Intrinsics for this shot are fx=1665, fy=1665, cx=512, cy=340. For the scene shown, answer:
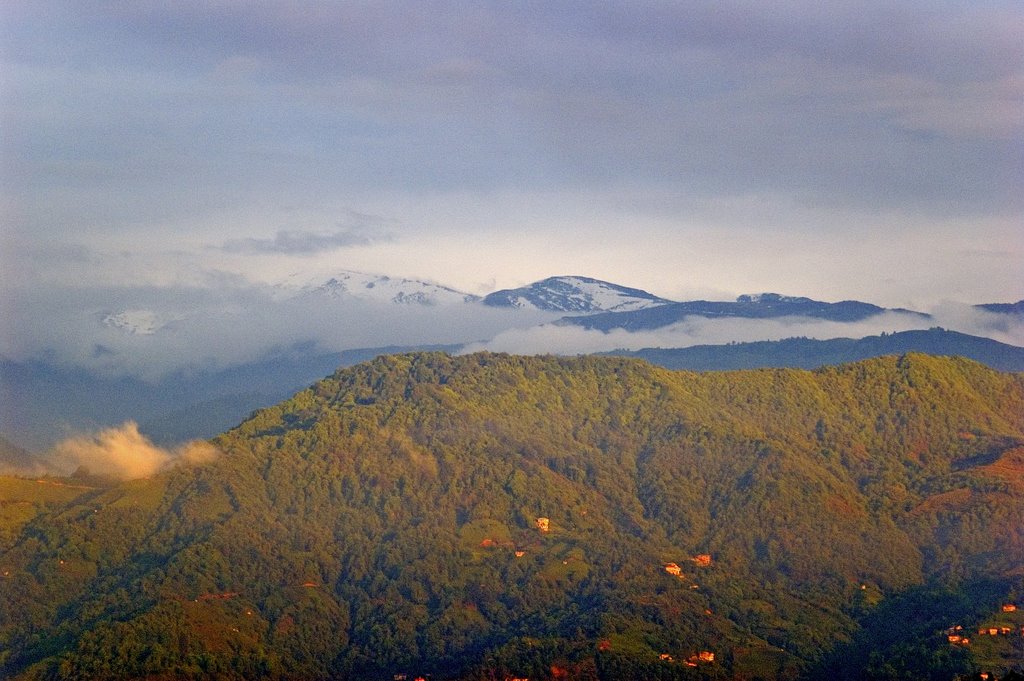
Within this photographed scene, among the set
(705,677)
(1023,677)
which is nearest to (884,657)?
(705,677)

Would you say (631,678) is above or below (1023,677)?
below

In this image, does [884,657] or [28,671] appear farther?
[884,657]

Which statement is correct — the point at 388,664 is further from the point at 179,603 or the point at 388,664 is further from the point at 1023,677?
Answer: the point at 1023,677

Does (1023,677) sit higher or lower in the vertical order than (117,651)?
higher

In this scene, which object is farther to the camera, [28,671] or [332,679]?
[332,679]

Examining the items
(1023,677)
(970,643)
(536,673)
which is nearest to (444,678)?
(536,673)

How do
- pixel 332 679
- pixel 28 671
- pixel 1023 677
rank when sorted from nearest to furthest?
pixel 1023 677 → pixel 28 671 → pixel 332 679

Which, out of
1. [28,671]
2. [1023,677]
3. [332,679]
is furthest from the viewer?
[332,679]

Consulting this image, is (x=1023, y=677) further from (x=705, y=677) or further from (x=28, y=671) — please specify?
(x=28, y=671)

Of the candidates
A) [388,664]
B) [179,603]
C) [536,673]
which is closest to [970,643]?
[536,673]
